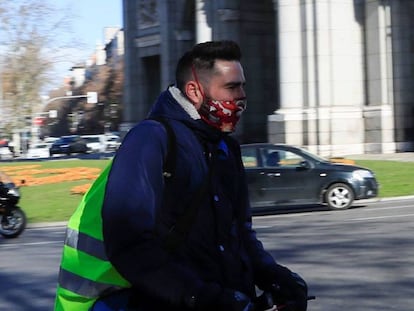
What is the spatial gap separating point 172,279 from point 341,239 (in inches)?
398

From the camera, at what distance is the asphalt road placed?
326 inches

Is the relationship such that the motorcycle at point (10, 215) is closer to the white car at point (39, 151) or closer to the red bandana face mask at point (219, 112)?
the red bandana face mask at point (219, 112)

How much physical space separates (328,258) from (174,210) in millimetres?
8027

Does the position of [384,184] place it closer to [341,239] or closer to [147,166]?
[341,239]

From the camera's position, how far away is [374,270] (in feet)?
31.4

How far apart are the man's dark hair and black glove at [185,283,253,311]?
74 centimetres

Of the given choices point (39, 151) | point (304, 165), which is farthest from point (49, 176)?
point (39, 151)

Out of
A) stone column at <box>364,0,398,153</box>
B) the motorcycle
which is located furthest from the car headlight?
stone column at <box>364,0,398,153</box>

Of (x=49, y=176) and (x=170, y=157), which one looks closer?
(x=170, y=157)

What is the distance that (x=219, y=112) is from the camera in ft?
9.97

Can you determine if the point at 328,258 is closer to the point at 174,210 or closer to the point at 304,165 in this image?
the point at 304,165

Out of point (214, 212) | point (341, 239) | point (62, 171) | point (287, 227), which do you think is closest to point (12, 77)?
point (62, 171)

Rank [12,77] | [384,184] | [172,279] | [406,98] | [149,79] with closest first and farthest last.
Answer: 1. [172,279]
2. [384,184]
3. [406,98]
4. [12,77]
5. [149,79]

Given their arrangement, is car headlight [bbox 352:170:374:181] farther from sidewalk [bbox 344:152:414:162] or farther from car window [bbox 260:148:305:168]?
sidewalk [bbox 344:152:414:162]
